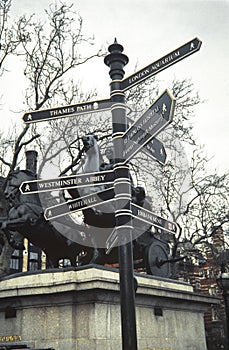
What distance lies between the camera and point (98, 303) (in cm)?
805

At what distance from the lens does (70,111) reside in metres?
6.32

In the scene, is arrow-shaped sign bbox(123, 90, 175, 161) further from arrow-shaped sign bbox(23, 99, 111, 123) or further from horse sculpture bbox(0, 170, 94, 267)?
horse sculpture bbox(0, 170, 94, 267)

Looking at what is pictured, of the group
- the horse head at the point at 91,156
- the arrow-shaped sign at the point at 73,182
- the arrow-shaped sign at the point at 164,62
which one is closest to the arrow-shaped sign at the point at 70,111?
the arrow-shaped sign at the point at 164,62

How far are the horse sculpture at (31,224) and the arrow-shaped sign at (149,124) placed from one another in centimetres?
463

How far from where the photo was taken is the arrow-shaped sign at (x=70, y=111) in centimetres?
621

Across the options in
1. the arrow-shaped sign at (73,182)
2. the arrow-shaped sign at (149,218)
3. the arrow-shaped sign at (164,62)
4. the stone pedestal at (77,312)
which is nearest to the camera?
the arrow-shaped sign at (164,62)

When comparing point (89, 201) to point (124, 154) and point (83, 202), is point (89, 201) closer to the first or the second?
point (83, 202)

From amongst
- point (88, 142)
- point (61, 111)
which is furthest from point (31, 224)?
point (61, 111)

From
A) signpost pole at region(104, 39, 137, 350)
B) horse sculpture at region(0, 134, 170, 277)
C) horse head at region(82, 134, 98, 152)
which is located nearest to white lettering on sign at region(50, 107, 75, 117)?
signpost pole at region(104, 39, 137, 350)

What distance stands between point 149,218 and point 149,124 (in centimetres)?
138

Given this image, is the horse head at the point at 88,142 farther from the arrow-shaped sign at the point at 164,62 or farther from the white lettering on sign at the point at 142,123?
the white lettering on sign at the point at 142,123

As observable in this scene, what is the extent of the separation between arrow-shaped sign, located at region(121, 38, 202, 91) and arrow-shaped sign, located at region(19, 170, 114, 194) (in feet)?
3.95

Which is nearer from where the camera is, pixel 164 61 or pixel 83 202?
pixel 164 61

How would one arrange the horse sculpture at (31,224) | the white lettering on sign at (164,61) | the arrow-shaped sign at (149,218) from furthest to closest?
the horse sculpture at (31,224) → the arrow-shaped sign at (149,218) → the white lettering on sign at (164,61)
